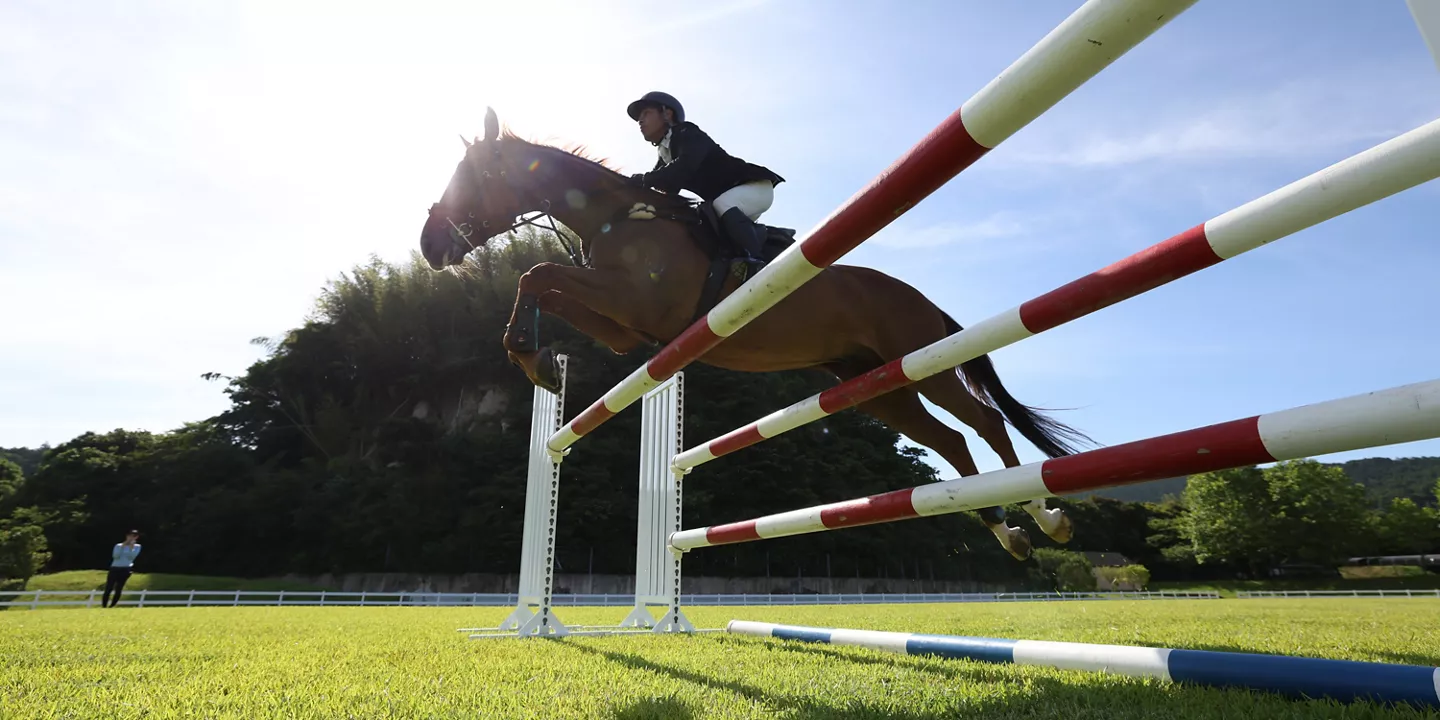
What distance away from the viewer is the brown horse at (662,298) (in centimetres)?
306

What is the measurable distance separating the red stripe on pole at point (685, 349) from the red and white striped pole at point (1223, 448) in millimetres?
840

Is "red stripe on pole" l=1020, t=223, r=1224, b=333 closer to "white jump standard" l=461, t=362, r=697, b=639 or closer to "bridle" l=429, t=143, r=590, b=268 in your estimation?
"bridle" l=429, t=143, r=590, b=268

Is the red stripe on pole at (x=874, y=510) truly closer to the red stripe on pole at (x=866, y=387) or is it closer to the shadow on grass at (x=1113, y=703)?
the red stripe on pole at (x=866, y=387)

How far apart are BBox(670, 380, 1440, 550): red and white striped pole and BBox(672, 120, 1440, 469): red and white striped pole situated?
1.17 ft

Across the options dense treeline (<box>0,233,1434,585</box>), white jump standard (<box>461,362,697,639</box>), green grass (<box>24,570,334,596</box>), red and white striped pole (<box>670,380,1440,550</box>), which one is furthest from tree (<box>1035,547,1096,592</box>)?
red and white striped pole (<box>670,380,1440,550</box>)

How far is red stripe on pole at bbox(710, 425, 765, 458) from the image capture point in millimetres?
3361

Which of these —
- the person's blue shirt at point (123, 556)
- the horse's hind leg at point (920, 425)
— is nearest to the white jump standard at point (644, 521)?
the horse's hind leg at point (920, 425)

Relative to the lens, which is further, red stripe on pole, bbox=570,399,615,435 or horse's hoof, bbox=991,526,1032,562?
horse's hoof, bbox=991,526,1032,562

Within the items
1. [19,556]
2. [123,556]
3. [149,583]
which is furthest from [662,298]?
[149,583]

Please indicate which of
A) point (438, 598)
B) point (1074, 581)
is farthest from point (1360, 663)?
point (1074, 581)

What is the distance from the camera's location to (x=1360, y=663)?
5.74 ft

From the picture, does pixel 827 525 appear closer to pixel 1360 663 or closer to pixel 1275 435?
pixel 1360 663

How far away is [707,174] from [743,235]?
0.40m

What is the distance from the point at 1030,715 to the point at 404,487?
1153 inches
